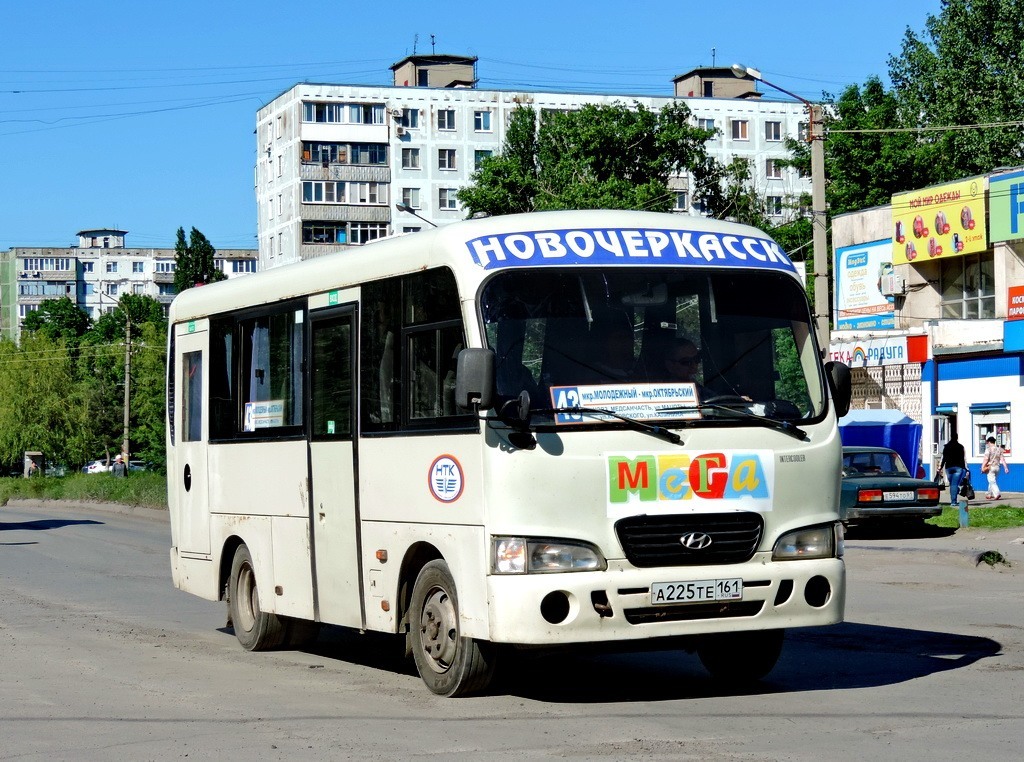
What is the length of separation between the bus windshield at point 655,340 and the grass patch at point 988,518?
17598 millimetres

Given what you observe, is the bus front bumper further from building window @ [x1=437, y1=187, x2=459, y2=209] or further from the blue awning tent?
building window @ [x1=437, y1=187, x2=459, y2=209]

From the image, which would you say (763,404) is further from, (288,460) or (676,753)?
(288,460)

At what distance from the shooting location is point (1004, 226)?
4431 centimetres

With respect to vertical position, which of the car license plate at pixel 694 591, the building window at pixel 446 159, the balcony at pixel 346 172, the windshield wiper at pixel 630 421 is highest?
the building window at pixel 446 159

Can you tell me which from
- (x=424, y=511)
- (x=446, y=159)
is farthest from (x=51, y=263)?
(x=424, y=511)

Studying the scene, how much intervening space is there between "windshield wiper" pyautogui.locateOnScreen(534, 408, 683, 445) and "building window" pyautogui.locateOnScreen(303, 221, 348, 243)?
95204 mm

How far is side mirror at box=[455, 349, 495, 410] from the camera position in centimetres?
885

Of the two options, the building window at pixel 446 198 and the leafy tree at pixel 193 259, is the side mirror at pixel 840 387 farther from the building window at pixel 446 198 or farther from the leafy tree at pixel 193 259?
the leafy tree at pixel 193 259

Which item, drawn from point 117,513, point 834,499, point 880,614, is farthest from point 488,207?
point 834,499

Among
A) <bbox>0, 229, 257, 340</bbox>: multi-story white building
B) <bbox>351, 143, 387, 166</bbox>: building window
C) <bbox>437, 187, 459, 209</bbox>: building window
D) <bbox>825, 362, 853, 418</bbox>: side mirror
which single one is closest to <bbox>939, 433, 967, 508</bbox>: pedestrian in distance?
<bbox>825, 362, 853, 418</bbox>: side mirror

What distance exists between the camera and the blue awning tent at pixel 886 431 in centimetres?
4531

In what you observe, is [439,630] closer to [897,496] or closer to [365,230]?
[897,496]

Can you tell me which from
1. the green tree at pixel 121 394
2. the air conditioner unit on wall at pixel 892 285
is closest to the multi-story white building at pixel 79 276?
the green tree at pixel 121 394

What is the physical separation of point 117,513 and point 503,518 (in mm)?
42006
